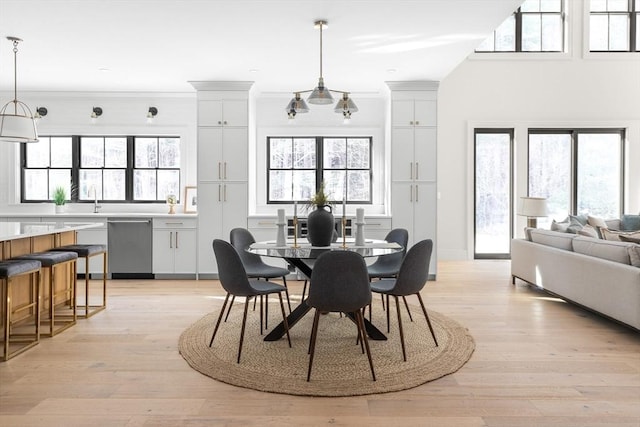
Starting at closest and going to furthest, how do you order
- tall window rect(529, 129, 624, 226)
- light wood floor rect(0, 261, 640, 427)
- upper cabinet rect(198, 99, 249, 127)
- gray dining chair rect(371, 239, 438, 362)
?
light wood floor rect(0, 261, 640, 427)
gray dining chair rect(371, 239, 438, 362)
upper cabinet rect(198, 99, 249, 127)
tall window rect(529, 129, 624, 226)

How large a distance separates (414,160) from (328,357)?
11.7 feet

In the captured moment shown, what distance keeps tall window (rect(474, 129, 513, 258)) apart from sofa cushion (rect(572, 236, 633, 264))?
337 centimetres

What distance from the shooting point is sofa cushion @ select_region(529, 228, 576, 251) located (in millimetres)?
4570

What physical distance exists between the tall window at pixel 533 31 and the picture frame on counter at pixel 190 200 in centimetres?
556

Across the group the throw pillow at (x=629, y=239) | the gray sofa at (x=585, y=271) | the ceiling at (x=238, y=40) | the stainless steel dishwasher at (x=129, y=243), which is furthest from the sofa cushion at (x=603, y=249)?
the stainless steel dishwasher at (x=129, y=243)

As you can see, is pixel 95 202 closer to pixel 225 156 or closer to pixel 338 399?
pixel 225 156

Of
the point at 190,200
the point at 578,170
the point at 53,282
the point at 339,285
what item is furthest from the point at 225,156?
the point at 578,170

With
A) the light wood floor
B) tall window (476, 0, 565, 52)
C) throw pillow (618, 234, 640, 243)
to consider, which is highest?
tall window (476, 0, 565, 52)

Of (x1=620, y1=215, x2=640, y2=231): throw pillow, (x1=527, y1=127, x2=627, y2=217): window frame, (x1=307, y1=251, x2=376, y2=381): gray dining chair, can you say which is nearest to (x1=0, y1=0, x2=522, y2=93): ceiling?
(x1=307, y1=251, x2=376, y2=381): gray dining chair

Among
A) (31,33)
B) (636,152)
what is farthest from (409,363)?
(636,152)

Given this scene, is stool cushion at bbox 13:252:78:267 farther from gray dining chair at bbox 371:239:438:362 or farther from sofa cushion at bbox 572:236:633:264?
sofa cushion at bbox 572:236:633:264

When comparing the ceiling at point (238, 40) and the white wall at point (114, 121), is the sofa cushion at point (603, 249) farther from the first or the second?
the white wall at point (114, 121)

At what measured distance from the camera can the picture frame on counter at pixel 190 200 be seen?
6539 mm

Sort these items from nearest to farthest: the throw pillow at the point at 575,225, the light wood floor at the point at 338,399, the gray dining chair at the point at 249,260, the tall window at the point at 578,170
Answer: the light wood floor at the point at 338,399, the gray dining chair at the point at 249,260, the throw pillow at the point at 575,225, the tall window at the point at 578,170
